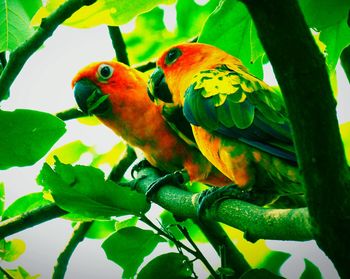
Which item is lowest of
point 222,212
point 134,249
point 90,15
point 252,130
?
point 134,249

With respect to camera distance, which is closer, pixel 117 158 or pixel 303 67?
pixel 303 67

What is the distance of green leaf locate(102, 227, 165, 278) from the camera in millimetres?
1862

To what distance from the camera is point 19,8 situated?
82.5 inches

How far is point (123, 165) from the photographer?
2791mm

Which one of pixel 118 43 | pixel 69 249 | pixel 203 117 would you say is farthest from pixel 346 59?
pixel 69 249

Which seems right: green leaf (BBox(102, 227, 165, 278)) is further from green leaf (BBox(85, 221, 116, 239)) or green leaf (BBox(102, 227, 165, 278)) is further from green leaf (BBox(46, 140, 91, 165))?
green leaf (BBox(46, 140, 91, 165))

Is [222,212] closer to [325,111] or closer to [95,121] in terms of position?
[325,111]

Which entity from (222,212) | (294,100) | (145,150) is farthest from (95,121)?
(294,100)

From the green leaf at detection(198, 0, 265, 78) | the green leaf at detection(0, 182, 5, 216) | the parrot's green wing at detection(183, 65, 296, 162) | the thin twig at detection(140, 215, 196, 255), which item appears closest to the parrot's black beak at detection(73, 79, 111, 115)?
the green leaf at detection(0, 182, 5, 216)

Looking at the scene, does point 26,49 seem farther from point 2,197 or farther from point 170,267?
point 170,267

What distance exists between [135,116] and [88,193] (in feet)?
3.96

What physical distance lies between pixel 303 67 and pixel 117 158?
237 cm

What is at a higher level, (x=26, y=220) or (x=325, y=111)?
(x=325, y=111)

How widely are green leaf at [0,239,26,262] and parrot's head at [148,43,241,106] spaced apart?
1.07 m
